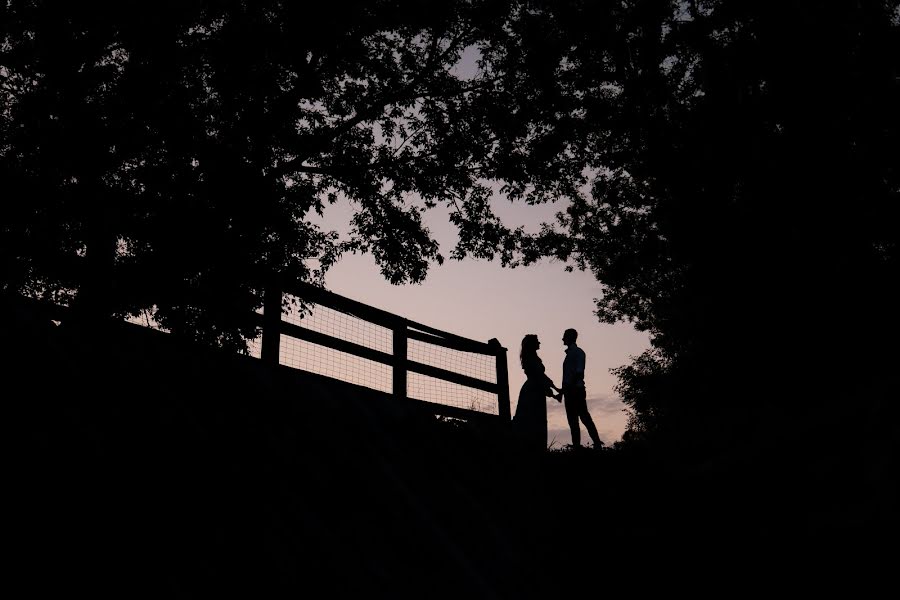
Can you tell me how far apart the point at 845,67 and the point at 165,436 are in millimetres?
16333

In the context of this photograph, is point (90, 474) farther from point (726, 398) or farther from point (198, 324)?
point (726, 398)

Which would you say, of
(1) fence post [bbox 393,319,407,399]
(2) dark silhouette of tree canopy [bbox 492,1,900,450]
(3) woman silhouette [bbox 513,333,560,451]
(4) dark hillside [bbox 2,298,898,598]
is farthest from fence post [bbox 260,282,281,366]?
(2) dark silhouette of tree canopy [bbox 492,1,900,450]

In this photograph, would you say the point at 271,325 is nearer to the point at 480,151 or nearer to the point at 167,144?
the point at 167,144

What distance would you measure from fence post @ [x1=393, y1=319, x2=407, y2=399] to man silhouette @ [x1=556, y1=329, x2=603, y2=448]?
9.02 feet

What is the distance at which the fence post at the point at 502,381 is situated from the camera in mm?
10867

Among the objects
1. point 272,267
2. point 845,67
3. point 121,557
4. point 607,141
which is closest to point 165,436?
point 121,557

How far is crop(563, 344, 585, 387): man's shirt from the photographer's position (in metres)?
10.4

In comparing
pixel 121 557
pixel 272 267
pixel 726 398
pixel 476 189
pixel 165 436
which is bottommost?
pixel 121 557

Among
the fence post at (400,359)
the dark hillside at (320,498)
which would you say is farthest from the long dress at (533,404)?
the dark hillside at (320,498)

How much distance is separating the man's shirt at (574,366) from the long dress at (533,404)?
36cm

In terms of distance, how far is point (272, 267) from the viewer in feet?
42.9

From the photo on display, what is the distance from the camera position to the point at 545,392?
1039 cm

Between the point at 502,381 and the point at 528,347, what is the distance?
0.95 metres

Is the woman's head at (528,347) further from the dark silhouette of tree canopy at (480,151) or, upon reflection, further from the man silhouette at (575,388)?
the dark silhouette of tree canopy at (480,151)
